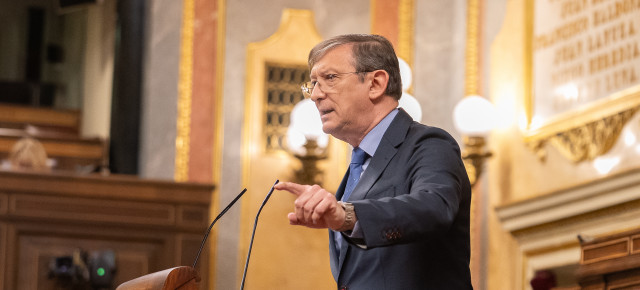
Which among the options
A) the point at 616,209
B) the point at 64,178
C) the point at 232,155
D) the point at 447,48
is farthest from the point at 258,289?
the point at 616,209

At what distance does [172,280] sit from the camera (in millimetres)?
2307

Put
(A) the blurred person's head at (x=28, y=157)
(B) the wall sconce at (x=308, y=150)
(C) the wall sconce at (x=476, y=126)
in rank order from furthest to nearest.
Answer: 1. (A) the blurred person's head at (x=28, y=157)
2. (B) the wall sconce at (x=308, y=150)
3. (C) the wall sconce at (x=476, y=126)

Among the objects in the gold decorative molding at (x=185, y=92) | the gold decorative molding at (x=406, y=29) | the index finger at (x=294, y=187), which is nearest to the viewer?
the index finger at (x=294, y=187)

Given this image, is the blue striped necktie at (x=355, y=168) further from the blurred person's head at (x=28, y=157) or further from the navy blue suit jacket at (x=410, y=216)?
the blurred person's head at (x=28, y=157)

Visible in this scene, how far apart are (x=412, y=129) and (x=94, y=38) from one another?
10.1 m

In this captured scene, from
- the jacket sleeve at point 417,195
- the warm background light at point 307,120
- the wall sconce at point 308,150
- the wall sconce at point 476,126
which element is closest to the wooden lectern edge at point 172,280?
the jacket sleeve at point 417,195

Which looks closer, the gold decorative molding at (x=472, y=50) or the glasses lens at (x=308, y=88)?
the glasses lens at (x=308, y=88)

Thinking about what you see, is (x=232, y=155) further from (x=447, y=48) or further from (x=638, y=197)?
(x=638, y=197)

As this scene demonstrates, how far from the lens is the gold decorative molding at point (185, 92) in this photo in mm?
7418

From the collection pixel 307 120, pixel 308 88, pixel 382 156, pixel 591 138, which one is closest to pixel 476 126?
pixel 591 138

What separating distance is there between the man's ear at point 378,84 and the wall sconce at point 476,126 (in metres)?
4.05

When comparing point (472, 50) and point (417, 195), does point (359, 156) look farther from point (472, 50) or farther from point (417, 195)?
point (472, 50)

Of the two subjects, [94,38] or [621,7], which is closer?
[621,7]

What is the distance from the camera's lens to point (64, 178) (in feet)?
22.7
